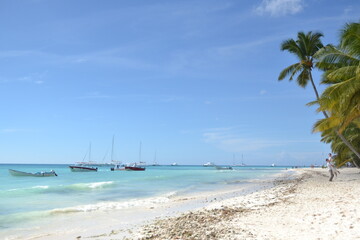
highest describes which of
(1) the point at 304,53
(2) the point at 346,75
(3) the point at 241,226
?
(1) the point at 304,53

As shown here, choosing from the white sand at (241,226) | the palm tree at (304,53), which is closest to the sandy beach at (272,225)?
the white sand at (241,226)

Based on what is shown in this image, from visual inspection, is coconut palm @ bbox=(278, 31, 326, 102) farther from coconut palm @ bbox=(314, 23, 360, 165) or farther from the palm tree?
coconut palm @ bbox=(314, 23, 360, 165)

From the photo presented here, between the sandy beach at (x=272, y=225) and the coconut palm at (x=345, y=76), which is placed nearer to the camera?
the sandy beach at (x=272, y=225)

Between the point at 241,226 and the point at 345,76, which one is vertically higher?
the point at 345,76

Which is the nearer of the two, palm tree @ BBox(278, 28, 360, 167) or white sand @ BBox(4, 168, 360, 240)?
white sand @ BBox(4, 168, 360, 240)

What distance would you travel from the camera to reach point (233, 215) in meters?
9.27

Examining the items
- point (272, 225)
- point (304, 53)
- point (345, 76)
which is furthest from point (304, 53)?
point (272, 225)

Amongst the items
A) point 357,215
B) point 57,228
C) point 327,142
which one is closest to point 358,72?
point 357,215

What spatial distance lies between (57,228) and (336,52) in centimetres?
1337

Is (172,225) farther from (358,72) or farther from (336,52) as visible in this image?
(336,52)

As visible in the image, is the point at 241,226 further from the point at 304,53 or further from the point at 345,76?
the point at 304,53

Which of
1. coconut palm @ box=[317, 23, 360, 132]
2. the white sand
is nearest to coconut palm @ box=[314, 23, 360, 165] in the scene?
coconut palm @ box=[317, 23, 360, 132]

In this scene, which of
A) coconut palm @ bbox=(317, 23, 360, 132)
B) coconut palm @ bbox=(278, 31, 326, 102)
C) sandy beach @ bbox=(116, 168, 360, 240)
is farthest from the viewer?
coconut palm @ bbox=(278, 31, 326, 102)

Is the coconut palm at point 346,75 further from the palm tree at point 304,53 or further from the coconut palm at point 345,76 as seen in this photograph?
the palm tree at point 304,53
